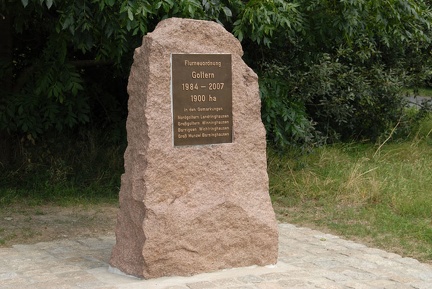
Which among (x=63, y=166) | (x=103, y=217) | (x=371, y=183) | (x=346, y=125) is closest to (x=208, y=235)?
(x=103, y=217)

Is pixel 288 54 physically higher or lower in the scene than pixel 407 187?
higher

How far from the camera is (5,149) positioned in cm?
1025

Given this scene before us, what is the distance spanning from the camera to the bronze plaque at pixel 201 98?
19.4 feet

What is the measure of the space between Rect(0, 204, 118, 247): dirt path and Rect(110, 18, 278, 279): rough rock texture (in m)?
1.59

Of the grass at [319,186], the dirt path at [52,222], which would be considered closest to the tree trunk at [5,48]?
the grass at [319,186]

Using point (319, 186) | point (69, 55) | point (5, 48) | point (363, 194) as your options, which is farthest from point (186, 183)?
point (69, 55)

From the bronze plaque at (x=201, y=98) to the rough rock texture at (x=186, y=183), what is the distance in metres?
0.06

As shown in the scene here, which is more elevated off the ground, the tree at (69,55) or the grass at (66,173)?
the tree at (69,55)

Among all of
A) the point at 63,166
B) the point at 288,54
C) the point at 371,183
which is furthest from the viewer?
the point at 288,54

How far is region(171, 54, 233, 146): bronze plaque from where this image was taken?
592 cm

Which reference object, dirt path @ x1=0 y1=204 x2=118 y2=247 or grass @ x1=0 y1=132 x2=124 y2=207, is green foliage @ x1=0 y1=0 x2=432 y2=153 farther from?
dirt path @ x1=0 y1=204 x2=118 y2=247

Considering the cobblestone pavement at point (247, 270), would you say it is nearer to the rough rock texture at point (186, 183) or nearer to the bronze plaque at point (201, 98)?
the rough rock texture at point (186, 183)

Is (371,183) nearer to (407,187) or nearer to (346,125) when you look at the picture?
(407,187)

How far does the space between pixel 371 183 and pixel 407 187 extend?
1.82ft
